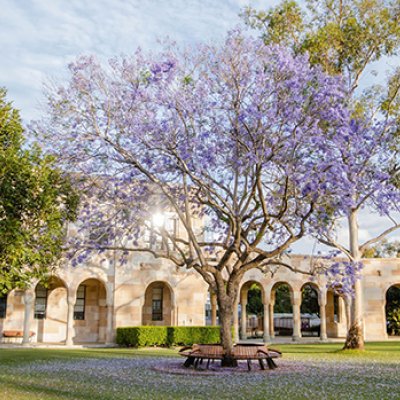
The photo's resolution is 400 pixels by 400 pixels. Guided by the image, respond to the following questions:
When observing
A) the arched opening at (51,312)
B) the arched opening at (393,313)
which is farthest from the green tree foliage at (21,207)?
the arched opening at (393,313)

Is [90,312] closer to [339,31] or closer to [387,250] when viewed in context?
[339,31]

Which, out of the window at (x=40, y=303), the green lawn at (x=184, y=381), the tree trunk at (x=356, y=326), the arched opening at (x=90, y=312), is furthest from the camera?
the arched opening at (x=90, y=312)

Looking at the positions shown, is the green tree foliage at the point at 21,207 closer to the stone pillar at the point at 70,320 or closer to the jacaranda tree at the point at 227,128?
the jacaranda tree at the point at 227,128

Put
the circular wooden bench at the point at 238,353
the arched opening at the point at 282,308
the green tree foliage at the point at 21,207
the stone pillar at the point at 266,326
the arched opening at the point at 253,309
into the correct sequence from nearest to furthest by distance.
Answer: the green tree foliage at the point at 21,207, the circular wooden bench at the point at 238,353, the stone pillar at the point at 266,326, the arched opening at the point at 253,309, the arched opening at the point at 282,308

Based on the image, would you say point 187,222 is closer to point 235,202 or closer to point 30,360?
point 235,202

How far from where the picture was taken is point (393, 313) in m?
37.0

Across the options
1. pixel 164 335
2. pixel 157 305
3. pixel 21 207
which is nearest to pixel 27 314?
pixel 164 335

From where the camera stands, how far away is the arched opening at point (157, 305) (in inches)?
1180

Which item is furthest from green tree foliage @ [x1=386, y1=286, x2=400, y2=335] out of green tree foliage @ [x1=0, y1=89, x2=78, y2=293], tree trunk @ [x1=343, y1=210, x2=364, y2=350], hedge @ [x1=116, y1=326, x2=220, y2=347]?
green tree foliage @ [x1=0, y1=89, x2=78, y2=293]

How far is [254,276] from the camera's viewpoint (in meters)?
31.4

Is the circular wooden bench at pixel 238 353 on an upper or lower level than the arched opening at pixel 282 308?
lower

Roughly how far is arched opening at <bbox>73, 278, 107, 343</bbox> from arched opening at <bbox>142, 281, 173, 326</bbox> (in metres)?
2.40

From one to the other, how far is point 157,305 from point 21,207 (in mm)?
20156

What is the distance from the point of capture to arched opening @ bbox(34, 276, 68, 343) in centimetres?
2750
